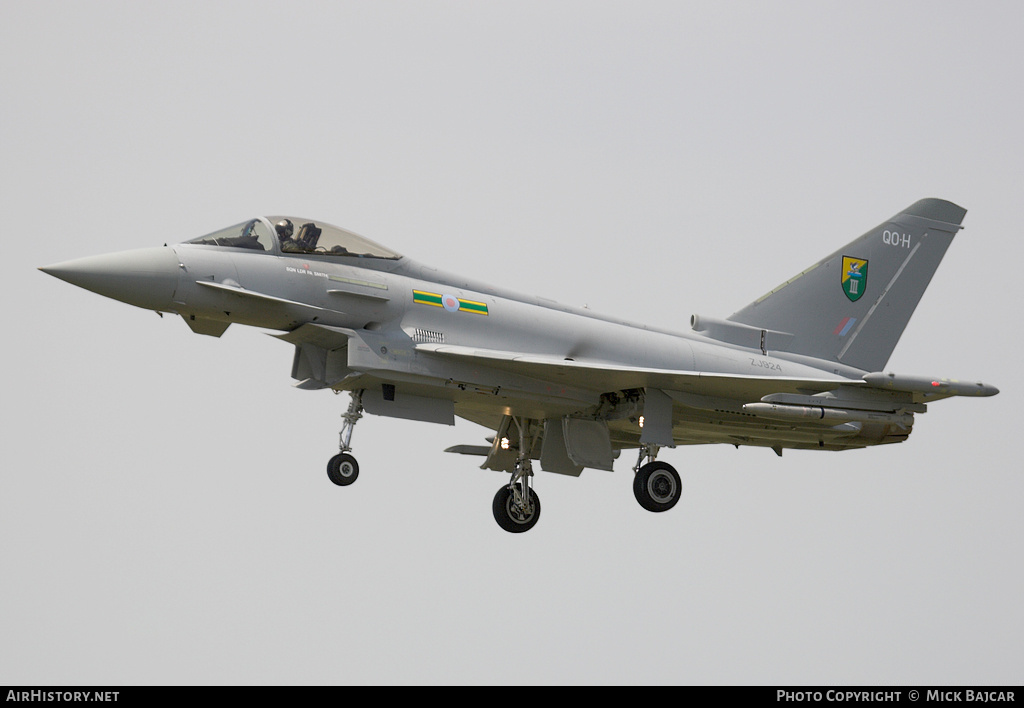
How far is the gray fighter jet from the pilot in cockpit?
0.06 feet

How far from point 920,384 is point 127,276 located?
10087 mm

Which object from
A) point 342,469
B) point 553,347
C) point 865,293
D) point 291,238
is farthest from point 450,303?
point 865,293

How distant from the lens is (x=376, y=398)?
1744 cm

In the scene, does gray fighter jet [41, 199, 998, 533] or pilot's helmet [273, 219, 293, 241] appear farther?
pilot's helmet [273, 219, 293, 241]

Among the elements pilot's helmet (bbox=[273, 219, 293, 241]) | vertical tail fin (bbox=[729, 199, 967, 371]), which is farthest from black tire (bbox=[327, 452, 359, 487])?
vertical tail fin (bbox=[729, 199, 967, 371])

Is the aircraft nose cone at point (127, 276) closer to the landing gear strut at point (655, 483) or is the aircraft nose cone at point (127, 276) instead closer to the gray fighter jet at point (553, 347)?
the gray fighter jet at point (553, 347)

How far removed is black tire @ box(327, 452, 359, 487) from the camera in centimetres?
1688

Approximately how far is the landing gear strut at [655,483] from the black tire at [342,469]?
414 cm

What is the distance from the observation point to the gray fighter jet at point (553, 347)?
16.5 meters

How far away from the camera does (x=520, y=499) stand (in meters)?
19.9

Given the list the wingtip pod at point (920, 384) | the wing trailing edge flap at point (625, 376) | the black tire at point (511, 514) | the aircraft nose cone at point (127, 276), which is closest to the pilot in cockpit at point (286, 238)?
the aircraft nose cone at point (127, 276)

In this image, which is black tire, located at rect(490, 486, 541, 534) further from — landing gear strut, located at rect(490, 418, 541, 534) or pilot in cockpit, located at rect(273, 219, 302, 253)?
pilot in cockpit, located at rect(273, 219, 302, 253)

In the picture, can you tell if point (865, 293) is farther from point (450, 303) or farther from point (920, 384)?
point (450, 303)
